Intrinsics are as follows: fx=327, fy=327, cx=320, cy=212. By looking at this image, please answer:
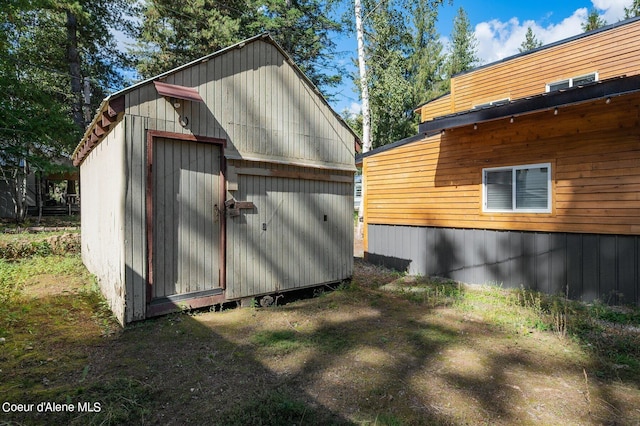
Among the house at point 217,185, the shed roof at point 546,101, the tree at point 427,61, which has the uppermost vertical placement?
the tree at point 427,61

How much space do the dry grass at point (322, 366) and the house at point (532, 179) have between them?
1290 millimetres

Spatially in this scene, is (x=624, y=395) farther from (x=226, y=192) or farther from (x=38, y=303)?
(x=38, y=303)

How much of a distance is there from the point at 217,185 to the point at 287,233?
1548 mm

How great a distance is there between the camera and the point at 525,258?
278 inches

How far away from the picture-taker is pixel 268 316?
522cm

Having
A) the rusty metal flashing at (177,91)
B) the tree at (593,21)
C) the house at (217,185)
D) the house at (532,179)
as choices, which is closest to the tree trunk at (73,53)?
the house at (217,185)

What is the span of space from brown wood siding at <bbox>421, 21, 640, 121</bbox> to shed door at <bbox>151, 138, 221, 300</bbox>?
8111mm

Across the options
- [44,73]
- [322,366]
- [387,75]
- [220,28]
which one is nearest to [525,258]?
[322,366]

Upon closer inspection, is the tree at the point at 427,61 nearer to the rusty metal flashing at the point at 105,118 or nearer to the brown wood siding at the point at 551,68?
the brown wood siding at the point at 551,68

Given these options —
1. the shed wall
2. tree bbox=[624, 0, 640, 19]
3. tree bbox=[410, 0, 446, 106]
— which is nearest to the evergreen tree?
tree bbox=[410, 0, 446, 106]

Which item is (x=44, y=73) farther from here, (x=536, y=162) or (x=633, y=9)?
(x=633, y=9)

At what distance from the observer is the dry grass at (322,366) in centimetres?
273

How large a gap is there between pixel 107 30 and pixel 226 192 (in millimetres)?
18901

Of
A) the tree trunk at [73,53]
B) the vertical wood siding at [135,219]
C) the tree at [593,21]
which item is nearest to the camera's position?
the vertical wood siding at [135,219]
